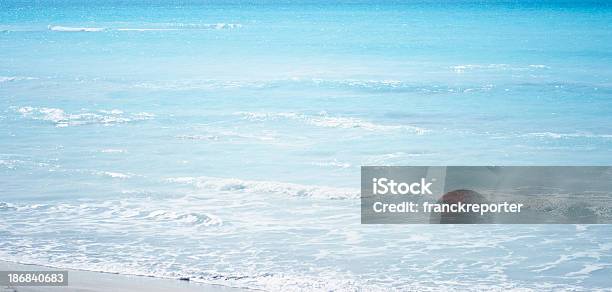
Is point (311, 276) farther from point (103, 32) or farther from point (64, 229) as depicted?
point (103, 32)

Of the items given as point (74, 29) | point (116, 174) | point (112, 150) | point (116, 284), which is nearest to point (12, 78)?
point (112, 150)

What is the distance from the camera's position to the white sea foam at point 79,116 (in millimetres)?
20027

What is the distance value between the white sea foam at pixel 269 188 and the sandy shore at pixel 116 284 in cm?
434

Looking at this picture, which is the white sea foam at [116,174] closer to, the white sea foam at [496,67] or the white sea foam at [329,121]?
the white sea foam at [329,121]

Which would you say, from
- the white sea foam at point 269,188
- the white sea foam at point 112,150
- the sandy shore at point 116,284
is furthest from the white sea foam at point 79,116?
the sandy shore at point 116,284

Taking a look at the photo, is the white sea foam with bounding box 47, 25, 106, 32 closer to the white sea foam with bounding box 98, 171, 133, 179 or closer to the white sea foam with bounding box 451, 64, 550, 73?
the white sea foam with bounding box 451, 64, 550, 73

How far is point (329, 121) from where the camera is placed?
20594mm

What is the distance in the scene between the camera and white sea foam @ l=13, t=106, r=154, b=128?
20.0 meters

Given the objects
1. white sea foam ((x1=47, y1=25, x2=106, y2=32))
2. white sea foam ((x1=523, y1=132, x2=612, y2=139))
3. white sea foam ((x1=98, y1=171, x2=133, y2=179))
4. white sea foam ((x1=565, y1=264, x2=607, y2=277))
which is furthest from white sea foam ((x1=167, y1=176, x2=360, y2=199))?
white sea foam ((x1=47, y1=25, x2=106, y2=32))

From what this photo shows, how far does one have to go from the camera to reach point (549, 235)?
10500 millimetres

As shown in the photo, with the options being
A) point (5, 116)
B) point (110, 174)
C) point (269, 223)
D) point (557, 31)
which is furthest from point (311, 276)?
point (557, 31)

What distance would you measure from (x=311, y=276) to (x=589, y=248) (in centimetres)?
322

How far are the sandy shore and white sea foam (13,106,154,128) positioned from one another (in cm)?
1113

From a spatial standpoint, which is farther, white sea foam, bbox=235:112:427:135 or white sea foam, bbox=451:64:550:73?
white sea foam, bbox=451:64:550:73
